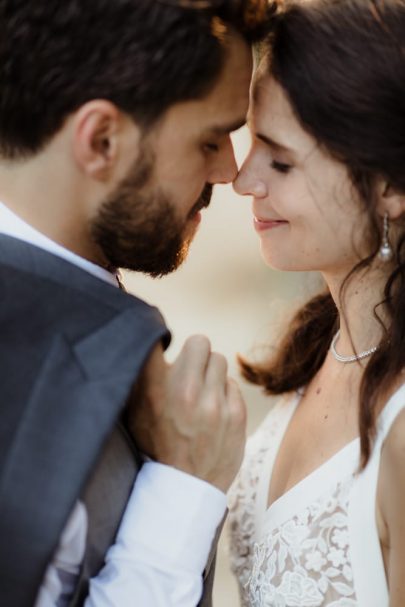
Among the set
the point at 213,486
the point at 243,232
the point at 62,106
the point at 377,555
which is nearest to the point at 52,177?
the point at 62,106

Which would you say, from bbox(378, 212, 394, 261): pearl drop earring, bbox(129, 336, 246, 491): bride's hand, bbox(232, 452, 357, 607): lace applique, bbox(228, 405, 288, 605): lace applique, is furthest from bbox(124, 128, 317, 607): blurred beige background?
bbox(129, 336, 246, 491): bride's hand

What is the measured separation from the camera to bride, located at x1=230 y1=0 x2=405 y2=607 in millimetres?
2203

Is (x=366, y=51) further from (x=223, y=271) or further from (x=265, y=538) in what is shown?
A: (x=223, y=271)

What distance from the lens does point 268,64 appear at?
233 cm

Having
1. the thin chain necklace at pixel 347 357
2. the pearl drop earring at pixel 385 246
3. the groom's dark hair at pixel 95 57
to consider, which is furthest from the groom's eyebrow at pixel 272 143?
the thin chain necklace at pixel 347 357

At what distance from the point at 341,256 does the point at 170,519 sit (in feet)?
2.72

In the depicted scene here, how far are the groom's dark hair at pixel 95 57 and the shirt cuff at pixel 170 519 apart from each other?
70cm

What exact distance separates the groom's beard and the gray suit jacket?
0.26 metres

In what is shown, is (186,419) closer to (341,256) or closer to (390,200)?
(341,256)

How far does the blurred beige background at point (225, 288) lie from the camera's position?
7.14 metres

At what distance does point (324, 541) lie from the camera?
2.25m

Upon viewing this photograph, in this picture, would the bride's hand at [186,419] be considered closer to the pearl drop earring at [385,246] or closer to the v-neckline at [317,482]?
the v-neckline at [317,482]

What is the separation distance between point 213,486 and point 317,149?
83 cm

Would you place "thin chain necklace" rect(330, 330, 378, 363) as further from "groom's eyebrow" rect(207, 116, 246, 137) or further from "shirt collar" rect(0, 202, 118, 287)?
"shirt collar" rect(0, 202, 118, 287)
